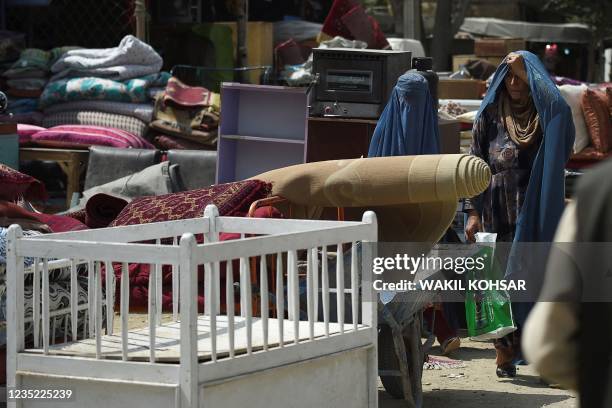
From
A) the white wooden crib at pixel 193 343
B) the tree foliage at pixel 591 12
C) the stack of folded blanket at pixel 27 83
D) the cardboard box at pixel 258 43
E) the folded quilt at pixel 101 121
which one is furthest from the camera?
the tree foliage at pixel 591 12

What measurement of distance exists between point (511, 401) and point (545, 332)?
3.35 m

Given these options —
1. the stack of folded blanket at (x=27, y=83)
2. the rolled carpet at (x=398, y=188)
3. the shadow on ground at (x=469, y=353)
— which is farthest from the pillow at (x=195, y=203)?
the stack of folded blanket at (x=27, y=83)

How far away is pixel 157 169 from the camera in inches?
351

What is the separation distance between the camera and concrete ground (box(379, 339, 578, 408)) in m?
5.20

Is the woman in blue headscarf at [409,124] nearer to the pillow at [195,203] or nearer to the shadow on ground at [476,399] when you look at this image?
the pillow at [195,203]

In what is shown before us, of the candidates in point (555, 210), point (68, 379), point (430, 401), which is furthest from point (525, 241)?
point (68, 379)

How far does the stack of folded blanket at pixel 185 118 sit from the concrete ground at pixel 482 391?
4.67m

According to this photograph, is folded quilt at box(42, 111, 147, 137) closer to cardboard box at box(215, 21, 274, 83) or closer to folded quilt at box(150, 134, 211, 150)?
folded quilt at box(150, 134, 211, 150)

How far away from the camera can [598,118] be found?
8.57 meters

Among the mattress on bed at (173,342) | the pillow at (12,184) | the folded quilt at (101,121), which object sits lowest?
the folded quilt at (101,121)

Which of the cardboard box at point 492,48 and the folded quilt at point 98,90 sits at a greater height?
the cardboard box at point 492,48

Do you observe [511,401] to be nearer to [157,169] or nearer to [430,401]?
[430,401]

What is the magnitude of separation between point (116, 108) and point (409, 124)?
511 centimetres

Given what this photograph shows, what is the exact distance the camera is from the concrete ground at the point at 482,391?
5.20 metres
